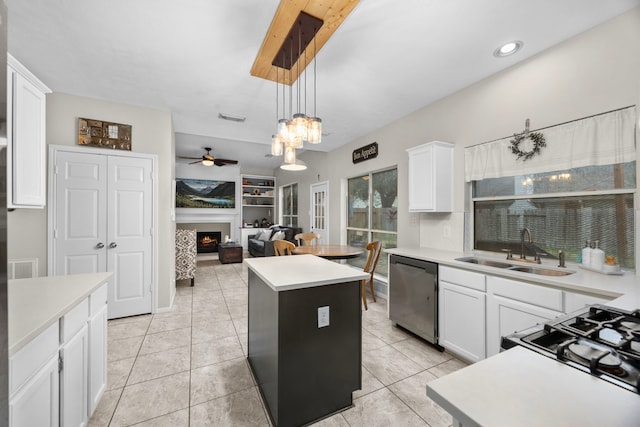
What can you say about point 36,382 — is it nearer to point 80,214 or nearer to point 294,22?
point 294,22

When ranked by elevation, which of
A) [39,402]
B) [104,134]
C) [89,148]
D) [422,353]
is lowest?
[422,353]

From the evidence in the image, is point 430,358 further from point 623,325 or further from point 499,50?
point 499,50

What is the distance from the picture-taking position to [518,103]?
8.13ft

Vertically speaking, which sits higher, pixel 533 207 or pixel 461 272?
pixel 533 207

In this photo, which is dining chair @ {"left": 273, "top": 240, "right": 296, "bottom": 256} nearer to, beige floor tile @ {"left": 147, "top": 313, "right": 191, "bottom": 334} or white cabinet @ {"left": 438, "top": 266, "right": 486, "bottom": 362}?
beige floor tile @ {"left": 147, "top": 313, "right": 191, "bottom": 334}

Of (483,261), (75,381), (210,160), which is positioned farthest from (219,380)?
(210,160)

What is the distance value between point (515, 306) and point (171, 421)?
2.54 metres

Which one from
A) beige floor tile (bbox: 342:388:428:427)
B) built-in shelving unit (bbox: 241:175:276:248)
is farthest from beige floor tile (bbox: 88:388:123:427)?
built-in shelving unit (bbox: 241:175:276:248)

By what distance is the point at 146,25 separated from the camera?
196 centimetres

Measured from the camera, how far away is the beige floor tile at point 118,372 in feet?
6.77

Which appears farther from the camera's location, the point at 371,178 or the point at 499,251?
the point at 371,178

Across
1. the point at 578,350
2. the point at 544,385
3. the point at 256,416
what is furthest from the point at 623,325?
the point at 256,416

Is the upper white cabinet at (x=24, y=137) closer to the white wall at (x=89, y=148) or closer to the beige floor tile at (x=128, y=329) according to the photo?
the white wall at (x=89, y=148)

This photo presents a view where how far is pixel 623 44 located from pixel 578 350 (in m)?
2.42
